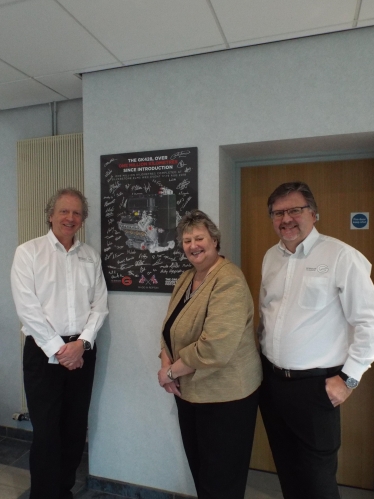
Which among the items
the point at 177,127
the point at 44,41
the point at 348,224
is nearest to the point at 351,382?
the point at 348,224

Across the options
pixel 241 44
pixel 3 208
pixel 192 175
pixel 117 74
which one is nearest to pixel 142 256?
pixel 192 175

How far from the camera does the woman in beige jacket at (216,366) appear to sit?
4.95 feet

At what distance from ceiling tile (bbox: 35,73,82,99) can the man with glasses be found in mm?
1668

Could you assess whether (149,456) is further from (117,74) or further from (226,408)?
(117,74)

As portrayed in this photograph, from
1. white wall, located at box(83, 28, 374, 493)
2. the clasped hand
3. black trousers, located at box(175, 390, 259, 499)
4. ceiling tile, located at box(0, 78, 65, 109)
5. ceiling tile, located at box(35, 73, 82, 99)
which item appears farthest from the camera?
ceiling tile, located at box(0, 78, 65, 109)

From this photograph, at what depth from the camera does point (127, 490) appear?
2279 mm

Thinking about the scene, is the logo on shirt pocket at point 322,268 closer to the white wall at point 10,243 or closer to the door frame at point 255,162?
the door frame at point 255,162

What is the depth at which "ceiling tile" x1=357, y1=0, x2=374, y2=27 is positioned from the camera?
1.63 m

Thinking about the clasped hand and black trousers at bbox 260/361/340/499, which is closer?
black trousers at bbox 260/361/340/499

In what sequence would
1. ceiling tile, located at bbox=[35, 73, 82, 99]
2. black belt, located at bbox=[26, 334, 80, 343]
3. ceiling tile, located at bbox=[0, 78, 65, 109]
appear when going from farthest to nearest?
ceiling tile, located at bbox=[0, 78, 65, 109]
ceiling tile, located at bbox=[35, 73, 82, 99]
black belt, located at bbox=[26, 334, 80, 343]

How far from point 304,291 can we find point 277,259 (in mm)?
246

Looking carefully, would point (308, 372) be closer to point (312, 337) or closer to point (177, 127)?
point (312, 337)

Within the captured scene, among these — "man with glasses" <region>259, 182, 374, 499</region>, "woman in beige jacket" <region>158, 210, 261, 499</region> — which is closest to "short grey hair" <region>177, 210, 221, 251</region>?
"woman in beige jacket" <region>158, 210, 261, 499</region>

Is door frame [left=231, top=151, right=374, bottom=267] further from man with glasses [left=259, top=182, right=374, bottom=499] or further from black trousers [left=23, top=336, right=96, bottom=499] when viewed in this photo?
black trousers [left=23, top=336, right=96, bottom=499]
